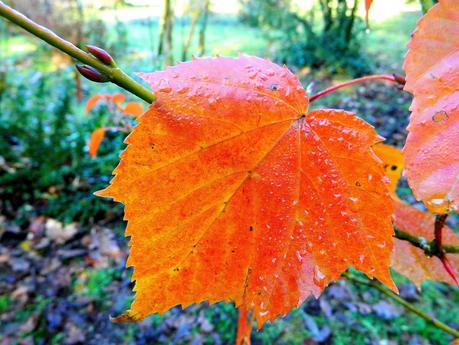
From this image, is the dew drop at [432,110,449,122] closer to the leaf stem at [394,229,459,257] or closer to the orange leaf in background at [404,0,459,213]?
the orange leaf in background at [404,0,459,213]

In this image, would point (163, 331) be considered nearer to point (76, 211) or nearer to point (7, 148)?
point (76, 211)

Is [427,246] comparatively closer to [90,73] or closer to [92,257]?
[90,73]

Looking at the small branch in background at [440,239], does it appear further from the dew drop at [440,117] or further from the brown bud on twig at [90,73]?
the brown bud on twig at [90,73]

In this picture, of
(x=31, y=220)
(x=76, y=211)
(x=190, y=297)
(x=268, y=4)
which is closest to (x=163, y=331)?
(x=76, y=211)

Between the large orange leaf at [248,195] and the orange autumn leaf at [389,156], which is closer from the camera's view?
the large orange leaf at [248,195]

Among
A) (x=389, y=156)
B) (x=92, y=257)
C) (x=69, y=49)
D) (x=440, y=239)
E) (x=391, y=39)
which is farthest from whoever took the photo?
(x=391, y=39)

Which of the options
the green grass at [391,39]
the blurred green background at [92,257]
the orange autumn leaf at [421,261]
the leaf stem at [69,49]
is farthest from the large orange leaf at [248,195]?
the green grass at [391,39]

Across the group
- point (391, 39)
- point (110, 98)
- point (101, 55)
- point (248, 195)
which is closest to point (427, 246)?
point (248, 195)
